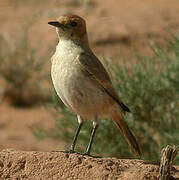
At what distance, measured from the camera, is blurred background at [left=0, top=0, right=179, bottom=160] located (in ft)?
29.1

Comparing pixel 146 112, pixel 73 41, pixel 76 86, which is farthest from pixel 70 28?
pixel 146 112

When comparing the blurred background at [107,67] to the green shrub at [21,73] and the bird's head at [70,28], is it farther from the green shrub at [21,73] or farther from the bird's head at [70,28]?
the bird's head at [70,28]

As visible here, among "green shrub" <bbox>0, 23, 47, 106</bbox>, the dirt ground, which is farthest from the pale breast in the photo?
"green shrub" <bbox>0, 23, 47, 106</bbox>

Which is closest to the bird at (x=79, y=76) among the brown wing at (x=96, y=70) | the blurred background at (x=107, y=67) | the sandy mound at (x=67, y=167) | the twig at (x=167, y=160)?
the brown wing at (x=96, y=70)

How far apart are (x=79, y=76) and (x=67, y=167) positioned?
113 cm

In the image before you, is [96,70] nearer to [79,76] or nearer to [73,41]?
[79,76]

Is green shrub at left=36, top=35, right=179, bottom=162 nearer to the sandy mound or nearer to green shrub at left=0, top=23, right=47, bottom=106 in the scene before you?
the sandy mound

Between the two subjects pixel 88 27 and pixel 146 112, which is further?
pixel 88 27

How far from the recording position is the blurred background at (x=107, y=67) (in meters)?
8.87

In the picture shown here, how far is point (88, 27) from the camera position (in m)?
17.0

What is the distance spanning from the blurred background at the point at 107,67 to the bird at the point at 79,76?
8.08ft

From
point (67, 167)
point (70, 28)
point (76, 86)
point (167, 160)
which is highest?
point (70, 28)

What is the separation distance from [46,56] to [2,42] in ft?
4.53

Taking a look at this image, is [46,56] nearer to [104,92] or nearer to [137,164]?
[104,92]
